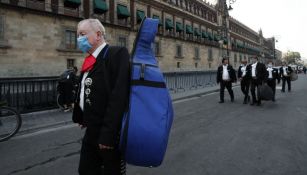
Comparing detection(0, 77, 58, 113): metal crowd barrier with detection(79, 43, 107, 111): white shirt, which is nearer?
detection(79, 43, 107, 111): white shirt

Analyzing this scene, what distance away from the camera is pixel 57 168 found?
3.98m

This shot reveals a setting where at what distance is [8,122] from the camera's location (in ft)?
19.1

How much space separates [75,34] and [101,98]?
23.3 meters

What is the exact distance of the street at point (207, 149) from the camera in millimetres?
3861

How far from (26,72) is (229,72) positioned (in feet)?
49.7

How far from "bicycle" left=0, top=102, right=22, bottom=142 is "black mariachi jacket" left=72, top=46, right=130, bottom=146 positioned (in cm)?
441

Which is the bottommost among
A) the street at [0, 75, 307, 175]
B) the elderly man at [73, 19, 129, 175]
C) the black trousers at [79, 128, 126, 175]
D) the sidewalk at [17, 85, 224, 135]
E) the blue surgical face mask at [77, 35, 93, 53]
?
the street at [0, 75, 307, 175]

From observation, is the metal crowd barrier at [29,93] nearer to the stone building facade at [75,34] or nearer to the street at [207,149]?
the street at [207,149]

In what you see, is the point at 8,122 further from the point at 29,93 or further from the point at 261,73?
→ the point at 261,73

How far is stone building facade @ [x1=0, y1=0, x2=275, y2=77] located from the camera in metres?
19.7

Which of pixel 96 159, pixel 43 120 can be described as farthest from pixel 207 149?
pixel 43 120

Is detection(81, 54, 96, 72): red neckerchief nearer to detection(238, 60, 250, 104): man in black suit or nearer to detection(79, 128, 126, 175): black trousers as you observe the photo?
detection(79, 128, 126, 175): black trousers

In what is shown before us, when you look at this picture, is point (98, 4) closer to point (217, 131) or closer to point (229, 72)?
point (229, 72)

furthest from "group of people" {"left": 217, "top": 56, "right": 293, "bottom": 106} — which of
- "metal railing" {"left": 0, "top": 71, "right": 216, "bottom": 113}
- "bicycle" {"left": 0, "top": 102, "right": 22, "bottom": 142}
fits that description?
"bicycle" {"left": 0, "top": 102, "right": 22, "bottom": 142}
